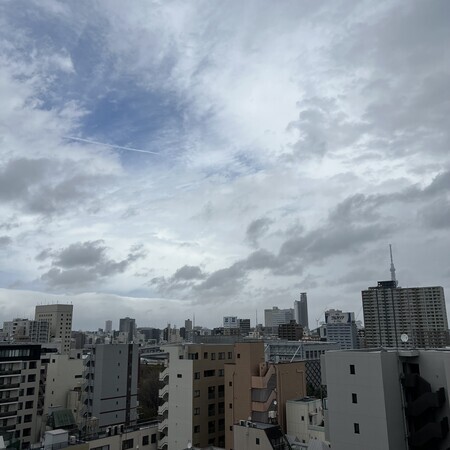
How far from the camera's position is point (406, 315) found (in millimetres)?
144875

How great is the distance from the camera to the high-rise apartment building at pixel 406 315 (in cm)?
14075

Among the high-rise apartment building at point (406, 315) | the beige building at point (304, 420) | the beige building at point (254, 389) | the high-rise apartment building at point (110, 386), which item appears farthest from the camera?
the high-rise apartment building at point (406, 315)

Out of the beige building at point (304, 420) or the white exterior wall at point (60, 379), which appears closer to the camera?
the beige building at point (304, 420)

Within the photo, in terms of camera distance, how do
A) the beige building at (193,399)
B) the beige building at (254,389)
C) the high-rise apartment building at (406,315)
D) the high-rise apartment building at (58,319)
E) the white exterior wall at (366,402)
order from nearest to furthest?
the white exterior wall at (366,402), the beige building at (254,389), the beige building at (193,399), the high-rise apartment building at (406,315), the high-rise apartment building at (58,319)

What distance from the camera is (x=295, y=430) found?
152 feet

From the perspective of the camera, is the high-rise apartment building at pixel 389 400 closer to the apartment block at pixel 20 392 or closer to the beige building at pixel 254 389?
the beige building at pixel 254 389

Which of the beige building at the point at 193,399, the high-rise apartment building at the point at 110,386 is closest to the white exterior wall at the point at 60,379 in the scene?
the high-rise apartment building at the point at 110,386

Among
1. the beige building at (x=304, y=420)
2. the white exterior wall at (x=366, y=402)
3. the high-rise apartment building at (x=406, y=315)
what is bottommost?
the beige building at (x=304, y=420)

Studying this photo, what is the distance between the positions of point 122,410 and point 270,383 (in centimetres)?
3221

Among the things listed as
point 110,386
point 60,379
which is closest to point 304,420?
point 110,386

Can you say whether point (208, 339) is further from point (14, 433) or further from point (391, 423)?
point (391, 423)

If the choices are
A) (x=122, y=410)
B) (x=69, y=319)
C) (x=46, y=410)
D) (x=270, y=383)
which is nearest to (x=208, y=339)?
(x=122, y=410)

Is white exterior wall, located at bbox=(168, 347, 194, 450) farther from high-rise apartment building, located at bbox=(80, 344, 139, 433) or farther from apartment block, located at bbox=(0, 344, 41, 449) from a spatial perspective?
apartment block, located at bbox=(0, 344, 41, 449)

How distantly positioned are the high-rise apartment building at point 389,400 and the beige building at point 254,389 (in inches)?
819
